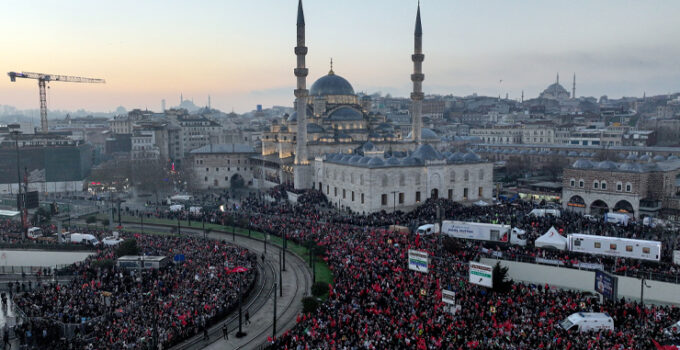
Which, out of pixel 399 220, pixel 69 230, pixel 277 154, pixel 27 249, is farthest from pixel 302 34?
pixel 27 249

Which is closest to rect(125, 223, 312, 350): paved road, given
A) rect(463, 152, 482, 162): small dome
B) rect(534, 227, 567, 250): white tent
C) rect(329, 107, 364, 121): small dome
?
rect(534, 227, 567, 250): white tent

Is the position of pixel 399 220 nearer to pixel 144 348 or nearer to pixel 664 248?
pixel 664 248

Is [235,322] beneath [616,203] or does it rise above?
beneath

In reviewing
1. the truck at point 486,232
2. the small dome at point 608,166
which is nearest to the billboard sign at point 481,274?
the truck at point 486,232

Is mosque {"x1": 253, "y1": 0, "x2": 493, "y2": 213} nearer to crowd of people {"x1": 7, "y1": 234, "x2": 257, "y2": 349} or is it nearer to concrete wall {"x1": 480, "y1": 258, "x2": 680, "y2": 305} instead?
concrete wall {"x1": 480, "y1": 258, "x2": 680, "y2": 305}

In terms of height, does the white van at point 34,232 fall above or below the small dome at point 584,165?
below

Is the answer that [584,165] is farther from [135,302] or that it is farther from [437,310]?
[135,302]

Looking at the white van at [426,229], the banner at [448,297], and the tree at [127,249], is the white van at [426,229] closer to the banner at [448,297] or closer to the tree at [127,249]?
the banner at [448,297]
